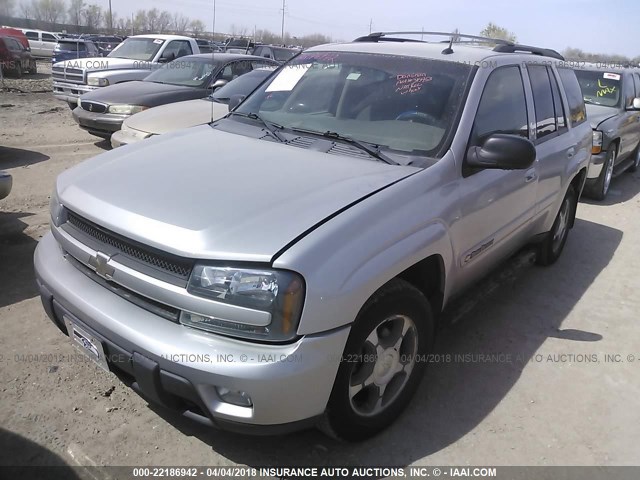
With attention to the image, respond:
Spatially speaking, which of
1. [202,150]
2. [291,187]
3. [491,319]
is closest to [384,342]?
[291,187]

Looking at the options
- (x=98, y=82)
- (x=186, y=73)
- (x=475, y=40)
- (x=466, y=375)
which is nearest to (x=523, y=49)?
(x=475, y=40)

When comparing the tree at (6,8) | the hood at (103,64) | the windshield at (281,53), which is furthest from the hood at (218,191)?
the tree at (6,8)

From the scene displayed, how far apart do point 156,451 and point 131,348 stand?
26.8 inches

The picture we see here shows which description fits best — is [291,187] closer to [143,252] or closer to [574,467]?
[143,252]

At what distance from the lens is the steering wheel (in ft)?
10.1

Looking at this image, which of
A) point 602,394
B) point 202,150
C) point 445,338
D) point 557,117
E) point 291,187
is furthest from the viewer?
point 557,117

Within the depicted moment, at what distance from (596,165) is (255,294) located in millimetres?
7006

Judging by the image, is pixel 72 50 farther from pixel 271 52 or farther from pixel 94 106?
pixel 94 106

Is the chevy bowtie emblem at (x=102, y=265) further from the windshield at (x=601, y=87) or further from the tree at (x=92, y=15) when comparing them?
the tree at (x=92, y=15)

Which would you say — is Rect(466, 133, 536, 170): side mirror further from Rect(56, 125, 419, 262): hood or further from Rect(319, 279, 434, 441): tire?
Rect(319, 279, 434, 441): tire

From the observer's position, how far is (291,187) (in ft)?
8.23

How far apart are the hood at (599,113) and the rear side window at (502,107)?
182 inches

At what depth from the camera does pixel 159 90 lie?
862 cm

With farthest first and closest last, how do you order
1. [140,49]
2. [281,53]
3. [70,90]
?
1. [281,53]
2. [140,49]
3. [70,90]
